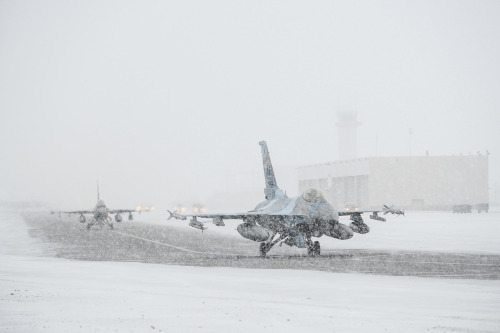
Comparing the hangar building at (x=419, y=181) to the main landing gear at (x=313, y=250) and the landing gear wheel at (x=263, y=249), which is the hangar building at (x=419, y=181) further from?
the landing gear wheel at (x=263, y=249)

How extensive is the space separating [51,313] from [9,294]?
3.41 m

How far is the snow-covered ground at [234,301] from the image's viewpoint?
1275 cm

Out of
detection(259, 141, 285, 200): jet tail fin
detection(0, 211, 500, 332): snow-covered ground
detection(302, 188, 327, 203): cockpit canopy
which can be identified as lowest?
detection(0, 211, 500, 332): snow-covered ground

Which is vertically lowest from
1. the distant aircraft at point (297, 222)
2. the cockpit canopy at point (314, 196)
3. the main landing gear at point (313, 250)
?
the main landing gear at point (313, 250)

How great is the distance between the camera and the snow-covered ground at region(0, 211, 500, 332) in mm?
12750

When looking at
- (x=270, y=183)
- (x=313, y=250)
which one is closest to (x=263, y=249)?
(x=313, y=250)

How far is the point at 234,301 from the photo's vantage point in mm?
15938

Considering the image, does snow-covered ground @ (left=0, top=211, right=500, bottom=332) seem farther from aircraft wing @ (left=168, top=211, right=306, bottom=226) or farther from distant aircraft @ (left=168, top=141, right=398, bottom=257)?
aircraft wing @ (left=168, top=211, right=306, bottom=226)

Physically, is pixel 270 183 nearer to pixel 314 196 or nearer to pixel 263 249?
pixel 263 249

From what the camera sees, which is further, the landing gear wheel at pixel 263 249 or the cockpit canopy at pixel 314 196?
the landing gear wheel at pixel 263 249

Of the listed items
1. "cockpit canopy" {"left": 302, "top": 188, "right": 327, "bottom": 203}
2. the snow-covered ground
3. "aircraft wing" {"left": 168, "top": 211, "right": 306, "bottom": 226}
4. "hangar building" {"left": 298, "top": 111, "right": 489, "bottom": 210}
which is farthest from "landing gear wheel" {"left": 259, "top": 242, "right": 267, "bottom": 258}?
"hangar building" {"left": 298, "top": 111, "right": 489, "bottom": 210}

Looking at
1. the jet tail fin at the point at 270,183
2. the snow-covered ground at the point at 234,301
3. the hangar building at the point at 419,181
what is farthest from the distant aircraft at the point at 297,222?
the hangar building at the point at 419,181

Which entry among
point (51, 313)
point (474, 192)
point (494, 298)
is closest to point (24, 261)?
point (51, 313)

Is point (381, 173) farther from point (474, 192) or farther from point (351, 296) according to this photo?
point (351, 296)
